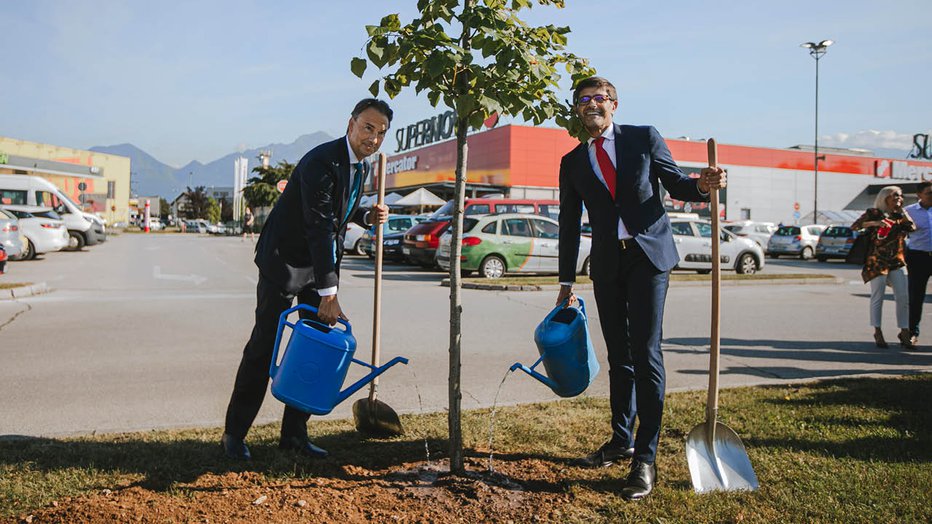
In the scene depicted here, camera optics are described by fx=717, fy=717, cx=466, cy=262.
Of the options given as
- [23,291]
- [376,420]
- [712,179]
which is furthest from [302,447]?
[23,291]

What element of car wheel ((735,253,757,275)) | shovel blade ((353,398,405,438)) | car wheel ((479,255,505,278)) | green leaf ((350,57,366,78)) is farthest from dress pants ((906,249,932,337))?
car wheel ((735,253,757,275))

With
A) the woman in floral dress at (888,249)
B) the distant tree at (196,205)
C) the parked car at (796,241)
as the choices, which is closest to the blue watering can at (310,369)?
the woman in floral dress at (888,249)

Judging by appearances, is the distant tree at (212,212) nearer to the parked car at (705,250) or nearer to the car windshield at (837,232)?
the car windshield at (837,232)

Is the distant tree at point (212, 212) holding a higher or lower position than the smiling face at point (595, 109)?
higher

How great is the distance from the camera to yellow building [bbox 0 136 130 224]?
66.7m

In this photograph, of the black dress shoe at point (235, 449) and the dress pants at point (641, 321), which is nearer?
the dress pants at point (641, 321)

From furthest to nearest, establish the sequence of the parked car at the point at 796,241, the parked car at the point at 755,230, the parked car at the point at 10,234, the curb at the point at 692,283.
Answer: the parked car at the point at 755,230
the parked car at the point at 796,241
the parked car at the point at 10,234
the curb at the point at 692,283

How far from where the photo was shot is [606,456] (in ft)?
12.4

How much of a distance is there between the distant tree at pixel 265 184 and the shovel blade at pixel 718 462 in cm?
6437

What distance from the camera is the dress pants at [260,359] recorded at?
3689mm

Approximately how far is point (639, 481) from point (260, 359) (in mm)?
2003

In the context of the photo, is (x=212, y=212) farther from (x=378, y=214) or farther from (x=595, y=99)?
(x=595, y=99)

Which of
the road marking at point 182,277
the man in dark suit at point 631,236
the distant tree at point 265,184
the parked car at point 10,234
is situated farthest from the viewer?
the distant tree at point 265,184

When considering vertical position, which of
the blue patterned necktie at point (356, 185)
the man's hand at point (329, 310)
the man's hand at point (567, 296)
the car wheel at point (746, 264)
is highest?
the blue patterned necktie at point (356, 185)
